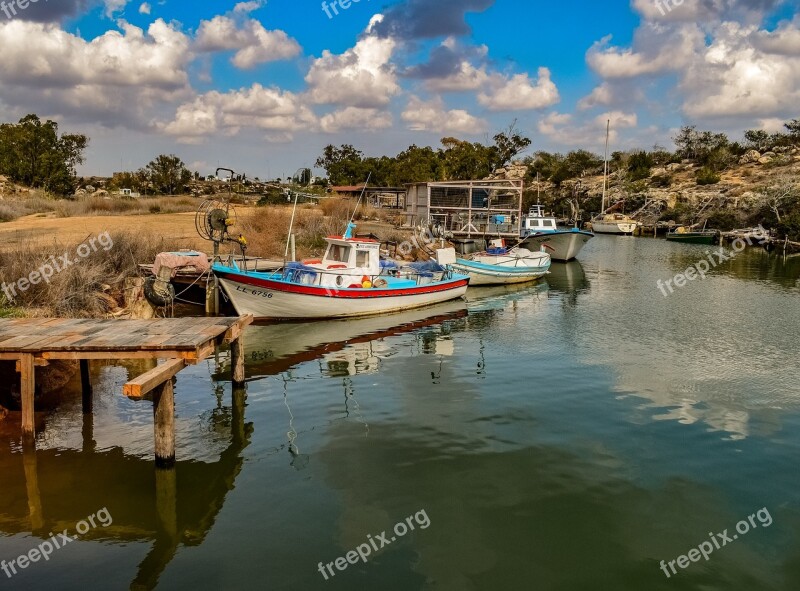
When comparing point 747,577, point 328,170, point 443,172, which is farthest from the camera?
point 328,170

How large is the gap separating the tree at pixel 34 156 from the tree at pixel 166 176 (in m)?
13.6

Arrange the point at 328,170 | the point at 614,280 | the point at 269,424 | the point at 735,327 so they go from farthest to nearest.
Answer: the point at 328,170
the point at 614,280
the point at 735,327
the point at 269,424

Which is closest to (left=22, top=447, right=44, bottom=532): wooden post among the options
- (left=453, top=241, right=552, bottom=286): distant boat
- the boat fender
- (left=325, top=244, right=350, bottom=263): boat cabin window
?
the boat fender

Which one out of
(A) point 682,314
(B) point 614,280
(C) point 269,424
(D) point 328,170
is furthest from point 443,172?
(C) point 269,424

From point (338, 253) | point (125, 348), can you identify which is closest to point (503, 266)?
point (338, 253)

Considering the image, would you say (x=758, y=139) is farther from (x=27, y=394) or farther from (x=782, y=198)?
(x=27, y=394)

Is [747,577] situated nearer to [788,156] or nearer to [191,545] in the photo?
[191,545]

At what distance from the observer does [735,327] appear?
21.9m

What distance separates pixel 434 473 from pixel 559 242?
119 feet

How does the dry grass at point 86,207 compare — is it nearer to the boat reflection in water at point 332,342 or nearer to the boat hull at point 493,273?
the boat hull at point 493,273

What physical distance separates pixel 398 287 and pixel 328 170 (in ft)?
257

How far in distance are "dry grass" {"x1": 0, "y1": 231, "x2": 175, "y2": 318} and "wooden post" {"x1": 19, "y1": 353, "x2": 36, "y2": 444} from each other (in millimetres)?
5109

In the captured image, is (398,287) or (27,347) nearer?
(27,347)

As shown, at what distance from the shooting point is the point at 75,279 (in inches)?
692
